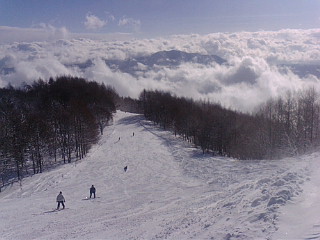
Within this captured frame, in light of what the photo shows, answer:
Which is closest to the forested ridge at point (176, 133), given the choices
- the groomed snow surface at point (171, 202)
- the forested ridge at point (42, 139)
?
the forested ridge at point (42, 139)

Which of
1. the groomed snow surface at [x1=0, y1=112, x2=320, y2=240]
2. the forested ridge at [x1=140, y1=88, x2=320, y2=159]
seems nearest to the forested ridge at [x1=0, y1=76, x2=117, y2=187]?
the groomed snow surface at [x1=0, y1=112, x2=320, y2=240]

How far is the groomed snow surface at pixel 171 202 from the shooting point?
690 inches

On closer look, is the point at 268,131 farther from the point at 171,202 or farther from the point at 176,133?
the point at 171,202

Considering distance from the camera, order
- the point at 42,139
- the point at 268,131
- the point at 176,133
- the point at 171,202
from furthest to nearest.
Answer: the point at 176,133 → the point at 268,131 → the point at 42,139 → the point at 171,202

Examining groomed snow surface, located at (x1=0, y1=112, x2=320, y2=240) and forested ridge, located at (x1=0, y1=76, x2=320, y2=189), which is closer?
groomed snow surface, located at (x1=0, y1=112, x2=320, y2=240)

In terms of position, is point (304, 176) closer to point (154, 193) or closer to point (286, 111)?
point (154, 193)

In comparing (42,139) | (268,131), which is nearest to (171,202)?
(42,139)

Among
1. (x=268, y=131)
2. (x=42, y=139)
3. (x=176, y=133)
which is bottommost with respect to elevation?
(x=176, y=133)

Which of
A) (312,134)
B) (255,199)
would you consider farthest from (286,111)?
(255,199)

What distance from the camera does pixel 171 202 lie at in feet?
92.1

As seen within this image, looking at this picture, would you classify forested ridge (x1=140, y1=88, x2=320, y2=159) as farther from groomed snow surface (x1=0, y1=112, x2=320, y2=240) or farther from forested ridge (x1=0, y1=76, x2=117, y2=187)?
forested ridge (x1=0, y1=76, x2=117, y2=187)

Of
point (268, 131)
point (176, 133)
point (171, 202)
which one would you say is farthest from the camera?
point (176, 133)

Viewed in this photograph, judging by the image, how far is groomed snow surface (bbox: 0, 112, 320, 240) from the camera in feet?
57.5

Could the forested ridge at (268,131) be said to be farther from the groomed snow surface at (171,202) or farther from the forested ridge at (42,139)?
the forested ridge at (42,139)
